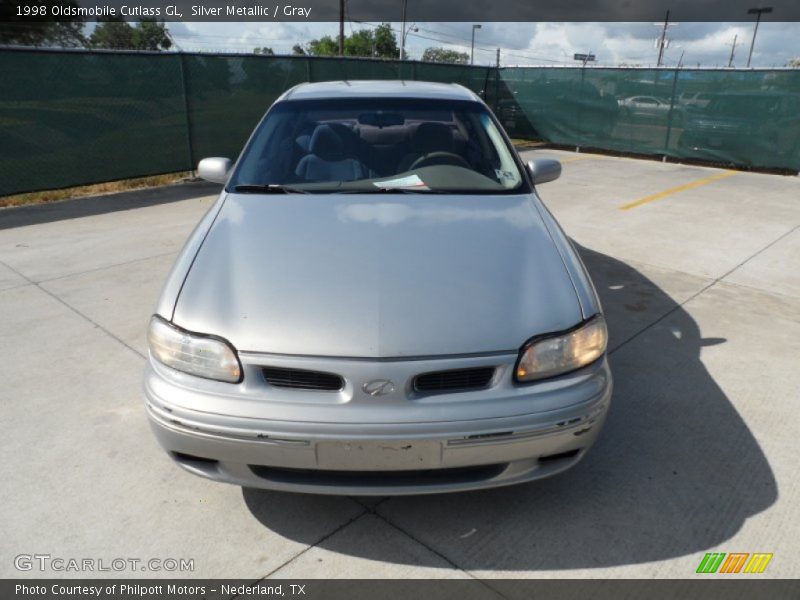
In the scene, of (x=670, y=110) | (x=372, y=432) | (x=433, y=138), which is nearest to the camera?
(x=372, y=432)

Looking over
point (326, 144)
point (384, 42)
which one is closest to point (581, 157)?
point (326, 144)

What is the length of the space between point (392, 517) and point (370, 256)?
103 cm

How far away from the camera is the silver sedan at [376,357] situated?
1889 mm

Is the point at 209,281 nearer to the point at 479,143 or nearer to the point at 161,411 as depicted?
the point at 161,411

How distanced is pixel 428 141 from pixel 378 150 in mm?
314

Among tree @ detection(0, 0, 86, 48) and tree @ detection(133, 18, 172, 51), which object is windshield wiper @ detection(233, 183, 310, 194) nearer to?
tree @ detection(0, 0, 86, 48)


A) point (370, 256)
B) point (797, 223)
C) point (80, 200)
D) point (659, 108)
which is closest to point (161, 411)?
point (370, 256)

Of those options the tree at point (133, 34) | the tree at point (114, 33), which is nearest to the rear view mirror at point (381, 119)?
the tree at point (114, 33)

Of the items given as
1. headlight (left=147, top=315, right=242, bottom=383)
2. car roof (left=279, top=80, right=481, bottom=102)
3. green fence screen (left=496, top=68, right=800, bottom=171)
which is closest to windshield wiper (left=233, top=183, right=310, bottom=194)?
car roof (left=279, top=80, right=481, bottom=102)

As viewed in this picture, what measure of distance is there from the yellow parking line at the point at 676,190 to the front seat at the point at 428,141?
202 inches

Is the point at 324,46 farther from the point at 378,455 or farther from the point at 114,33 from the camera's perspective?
the point at 378,455

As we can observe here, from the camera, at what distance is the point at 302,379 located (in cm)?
195

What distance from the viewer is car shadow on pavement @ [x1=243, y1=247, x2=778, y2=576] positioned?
217 cm
